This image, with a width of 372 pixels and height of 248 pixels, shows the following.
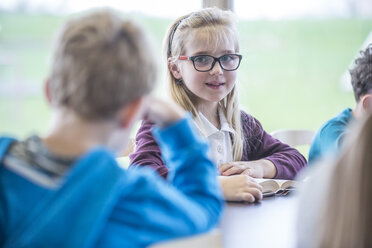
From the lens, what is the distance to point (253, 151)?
205cm

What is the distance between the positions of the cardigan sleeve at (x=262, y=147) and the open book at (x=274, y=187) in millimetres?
320

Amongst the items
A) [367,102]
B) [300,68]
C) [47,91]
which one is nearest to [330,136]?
[367,102]

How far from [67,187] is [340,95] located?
13.8 feet

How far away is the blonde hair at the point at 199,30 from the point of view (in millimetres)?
1871

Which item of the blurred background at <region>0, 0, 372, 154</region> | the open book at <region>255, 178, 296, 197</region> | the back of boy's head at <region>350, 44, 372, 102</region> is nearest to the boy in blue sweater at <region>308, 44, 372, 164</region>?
the back of boy's head at <region>350, 44, 372, 102</region>

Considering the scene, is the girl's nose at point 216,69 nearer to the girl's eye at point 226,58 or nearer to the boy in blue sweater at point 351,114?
the girl's eye at point 226,58

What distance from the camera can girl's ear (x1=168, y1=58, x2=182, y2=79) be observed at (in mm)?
1916

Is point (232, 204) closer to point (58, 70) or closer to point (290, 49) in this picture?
point (58, 70)

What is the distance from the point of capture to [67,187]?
31.9 inches

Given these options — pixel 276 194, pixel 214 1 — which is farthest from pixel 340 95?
pixel 276 194

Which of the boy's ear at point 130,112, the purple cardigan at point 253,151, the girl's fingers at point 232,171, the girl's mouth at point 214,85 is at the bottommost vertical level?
the girl's fingers at point 232,171

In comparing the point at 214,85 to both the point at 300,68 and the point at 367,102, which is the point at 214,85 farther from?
the point at 300,68

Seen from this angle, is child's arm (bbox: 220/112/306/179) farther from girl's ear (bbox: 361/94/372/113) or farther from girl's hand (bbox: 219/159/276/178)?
girl's ear (bbox: 361/94/372/113)

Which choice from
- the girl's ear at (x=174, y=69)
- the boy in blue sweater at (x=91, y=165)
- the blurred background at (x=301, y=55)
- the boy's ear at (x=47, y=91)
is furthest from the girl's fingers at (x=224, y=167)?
the blurred background at (x=301, y=55)
